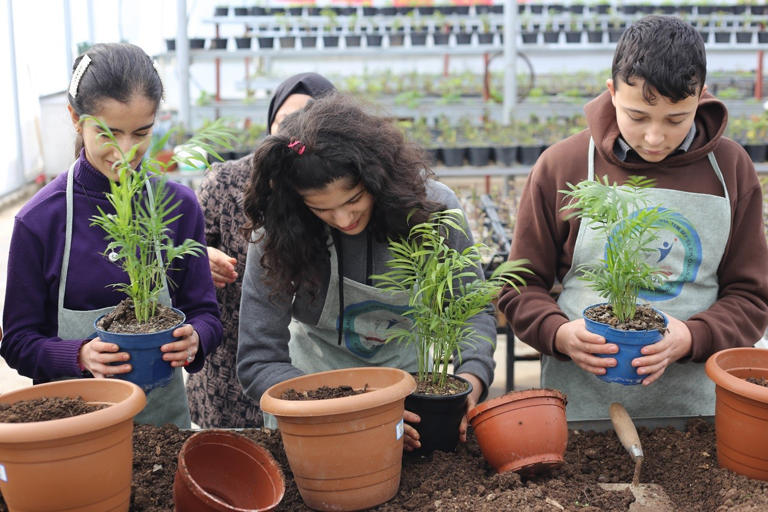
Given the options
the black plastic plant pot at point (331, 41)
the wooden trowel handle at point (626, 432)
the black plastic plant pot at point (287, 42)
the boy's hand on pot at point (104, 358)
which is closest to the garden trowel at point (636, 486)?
the wooden trowel handle at point (626, 432)

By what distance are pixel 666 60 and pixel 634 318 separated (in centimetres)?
57

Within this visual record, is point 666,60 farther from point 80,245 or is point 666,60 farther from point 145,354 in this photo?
point 80,245

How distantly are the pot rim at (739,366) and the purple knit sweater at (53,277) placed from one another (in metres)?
1.13

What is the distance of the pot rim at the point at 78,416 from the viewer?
1245mm

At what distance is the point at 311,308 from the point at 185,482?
0.75 m

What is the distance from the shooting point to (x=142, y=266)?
1717 millimetres

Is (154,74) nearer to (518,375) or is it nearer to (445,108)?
(518,375)

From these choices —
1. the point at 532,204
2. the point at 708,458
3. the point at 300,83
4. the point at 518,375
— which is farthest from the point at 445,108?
the point at 708,458

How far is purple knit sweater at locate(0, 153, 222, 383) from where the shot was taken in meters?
1.82

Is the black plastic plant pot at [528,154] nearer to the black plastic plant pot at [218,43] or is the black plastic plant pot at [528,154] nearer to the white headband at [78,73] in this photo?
the black plastic plant pot at [218,43]

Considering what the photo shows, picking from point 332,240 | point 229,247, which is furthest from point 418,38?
point 332,240

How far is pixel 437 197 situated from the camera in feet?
6.40

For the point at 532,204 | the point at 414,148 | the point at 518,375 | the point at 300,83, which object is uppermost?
the point at 300,83

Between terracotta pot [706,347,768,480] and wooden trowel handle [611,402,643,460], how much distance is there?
6.8 inches
